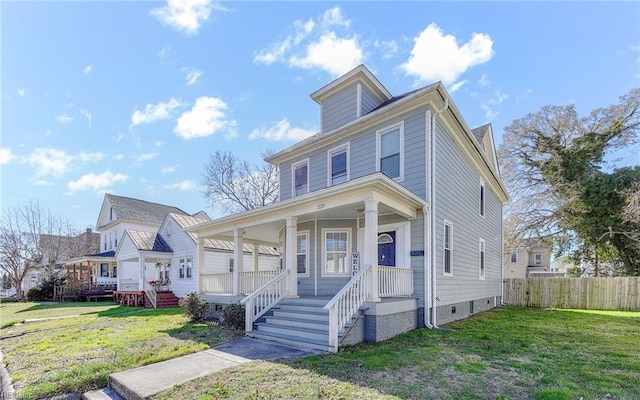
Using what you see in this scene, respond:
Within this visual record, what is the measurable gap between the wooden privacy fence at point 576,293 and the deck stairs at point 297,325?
1402cm

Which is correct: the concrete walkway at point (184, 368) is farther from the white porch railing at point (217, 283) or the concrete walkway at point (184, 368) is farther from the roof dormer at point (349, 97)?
the roof dormer at point (349, 97)

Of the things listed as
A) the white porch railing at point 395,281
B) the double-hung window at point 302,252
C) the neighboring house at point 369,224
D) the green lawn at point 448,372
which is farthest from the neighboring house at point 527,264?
the green lawn at point 448,372

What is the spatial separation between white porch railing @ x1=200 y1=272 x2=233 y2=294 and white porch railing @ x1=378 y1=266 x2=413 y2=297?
579 cm

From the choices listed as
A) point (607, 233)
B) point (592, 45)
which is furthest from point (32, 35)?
point (607, 233)

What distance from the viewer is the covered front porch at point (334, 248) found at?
734 centimetres

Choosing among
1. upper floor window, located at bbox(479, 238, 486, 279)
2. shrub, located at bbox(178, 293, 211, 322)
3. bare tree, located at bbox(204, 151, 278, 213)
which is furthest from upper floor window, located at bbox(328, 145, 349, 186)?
bare tree, located at bbox(204, 151, 278, 213)

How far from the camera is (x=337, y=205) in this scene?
8156 millimetres

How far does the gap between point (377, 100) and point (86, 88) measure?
35.7 ft

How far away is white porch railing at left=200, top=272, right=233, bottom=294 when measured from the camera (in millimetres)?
11773

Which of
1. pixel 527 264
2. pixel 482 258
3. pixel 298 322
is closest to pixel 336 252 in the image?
pixel 298 322

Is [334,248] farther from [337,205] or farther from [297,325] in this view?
[297,325]

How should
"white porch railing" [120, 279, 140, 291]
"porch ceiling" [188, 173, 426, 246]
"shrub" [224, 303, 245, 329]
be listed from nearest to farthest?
"porch ceiling" [188, 173, 426, 246]
"shrub" [224, 303, 245, 329]
"white porch railing" [120, 279, 140, 291]

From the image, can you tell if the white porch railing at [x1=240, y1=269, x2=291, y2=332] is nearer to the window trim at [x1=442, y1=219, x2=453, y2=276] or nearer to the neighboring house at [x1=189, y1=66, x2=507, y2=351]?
the neighboring house at [x1=189, y1=66, x2=507, y2=351]

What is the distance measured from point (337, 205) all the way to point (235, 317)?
4.27 m
